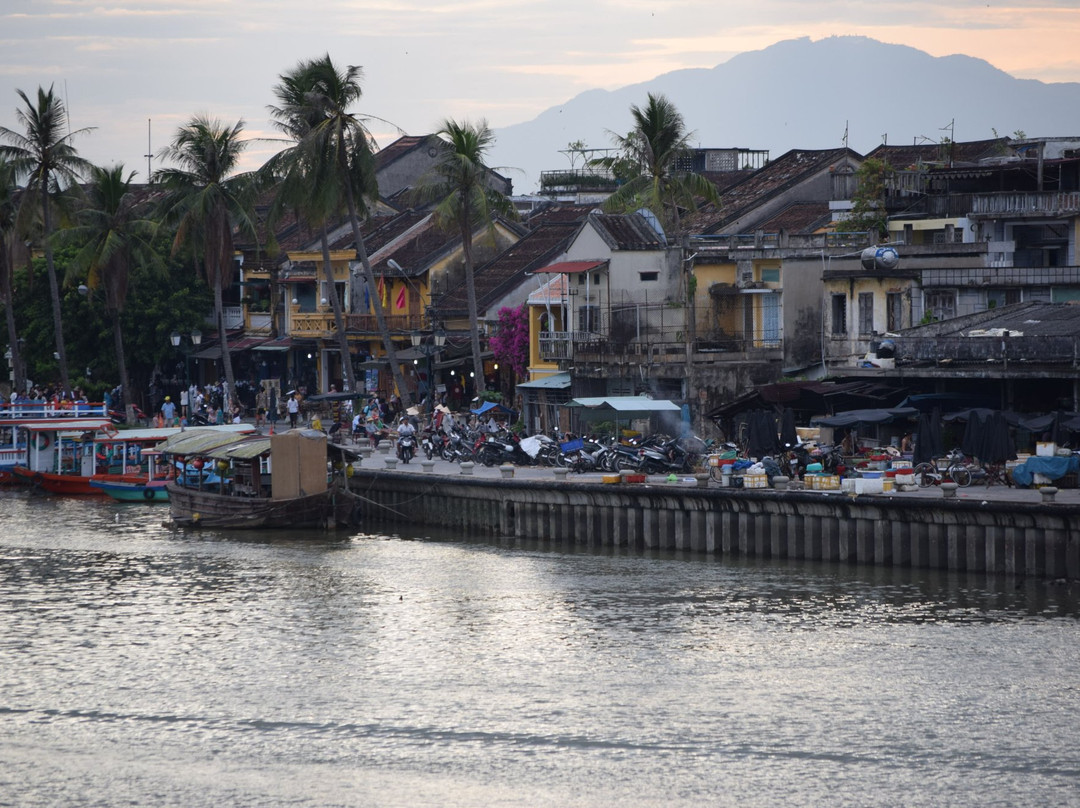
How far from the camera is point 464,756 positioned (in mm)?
26469

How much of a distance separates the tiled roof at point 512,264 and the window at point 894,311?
65.0ft

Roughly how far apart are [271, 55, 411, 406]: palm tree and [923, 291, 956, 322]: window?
22.9m

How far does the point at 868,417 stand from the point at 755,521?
5.00 metres

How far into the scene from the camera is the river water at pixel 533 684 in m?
25.5

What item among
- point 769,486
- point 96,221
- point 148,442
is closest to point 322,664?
point 769,486

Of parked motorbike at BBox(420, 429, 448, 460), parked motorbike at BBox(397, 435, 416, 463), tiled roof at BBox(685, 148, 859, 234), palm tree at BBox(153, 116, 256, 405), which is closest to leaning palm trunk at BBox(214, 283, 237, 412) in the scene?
palm tree at BBox(153, 116, 256, 405)

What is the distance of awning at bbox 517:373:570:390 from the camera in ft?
202

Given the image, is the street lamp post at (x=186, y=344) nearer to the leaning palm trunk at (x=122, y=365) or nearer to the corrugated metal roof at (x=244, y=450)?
the leaning palm trunk at (x=122, y=365)

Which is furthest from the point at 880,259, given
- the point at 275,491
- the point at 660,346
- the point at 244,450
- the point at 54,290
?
the point at 54,290

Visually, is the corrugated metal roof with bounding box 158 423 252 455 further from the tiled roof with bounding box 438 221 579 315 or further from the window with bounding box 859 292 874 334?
the window with bounding box 859 292 874 334

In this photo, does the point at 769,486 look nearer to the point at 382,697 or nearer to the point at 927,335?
the point at 927,335

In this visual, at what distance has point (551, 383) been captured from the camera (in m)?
61.9

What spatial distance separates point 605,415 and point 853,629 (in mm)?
20841

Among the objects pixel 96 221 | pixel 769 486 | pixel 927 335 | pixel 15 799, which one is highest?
pixel 96 221
